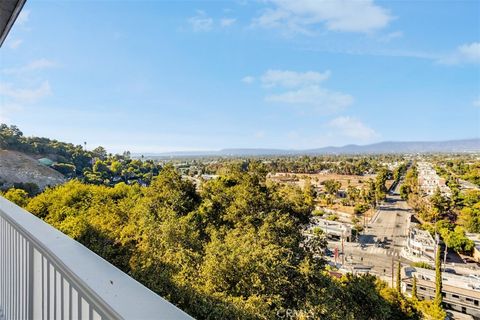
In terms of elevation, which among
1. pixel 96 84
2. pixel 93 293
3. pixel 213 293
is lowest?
pixel 213 293

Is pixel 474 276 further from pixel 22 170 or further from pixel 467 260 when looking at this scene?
pixel 22 170

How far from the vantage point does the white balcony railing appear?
0.52m

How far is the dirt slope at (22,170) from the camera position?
5402mm

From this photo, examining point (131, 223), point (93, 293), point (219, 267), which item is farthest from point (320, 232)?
point (93, 293)

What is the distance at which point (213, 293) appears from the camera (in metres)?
6.57

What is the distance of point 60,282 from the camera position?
0.84 metres

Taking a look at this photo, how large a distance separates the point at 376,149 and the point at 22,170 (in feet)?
44.2

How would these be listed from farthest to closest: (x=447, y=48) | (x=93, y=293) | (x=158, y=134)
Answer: (x=158, y=134) → (x=447, y=48) → (x=93, y=293)

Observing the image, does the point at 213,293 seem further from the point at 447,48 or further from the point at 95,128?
the point at 447,48

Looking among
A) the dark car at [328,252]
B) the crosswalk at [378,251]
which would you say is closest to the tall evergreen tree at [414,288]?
the crosswalk at [378,251]

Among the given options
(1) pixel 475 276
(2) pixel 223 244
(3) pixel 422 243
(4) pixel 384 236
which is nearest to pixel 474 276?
(1) pixel 475 276

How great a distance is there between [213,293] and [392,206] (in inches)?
218

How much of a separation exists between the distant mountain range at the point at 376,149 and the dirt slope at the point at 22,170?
2.23 metres

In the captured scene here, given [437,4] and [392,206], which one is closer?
[437,4]
